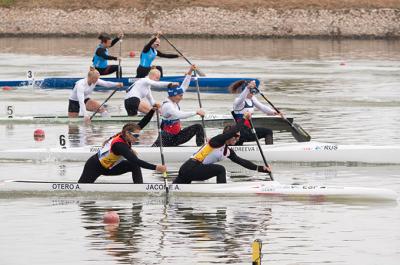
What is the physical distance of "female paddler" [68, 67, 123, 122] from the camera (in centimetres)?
3447

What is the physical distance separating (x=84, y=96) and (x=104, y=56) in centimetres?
Answer: 732

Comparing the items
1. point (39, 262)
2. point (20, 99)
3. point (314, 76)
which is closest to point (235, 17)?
A: point (314, 76)

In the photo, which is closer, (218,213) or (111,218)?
(111,218)

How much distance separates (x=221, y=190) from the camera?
2386 centimetres

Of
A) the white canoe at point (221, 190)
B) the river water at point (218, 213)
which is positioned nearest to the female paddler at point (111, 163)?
the white canoe at point (221, 190)

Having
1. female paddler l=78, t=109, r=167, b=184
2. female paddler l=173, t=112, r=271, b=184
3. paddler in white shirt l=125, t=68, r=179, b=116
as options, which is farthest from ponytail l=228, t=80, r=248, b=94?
paddler in white shirt l=125, t=68, r=179, b=116

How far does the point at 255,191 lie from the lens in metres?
23.8

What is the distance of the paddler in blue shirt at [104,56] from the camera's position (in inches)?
1649

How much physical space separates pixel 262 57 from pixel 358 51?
7222mm

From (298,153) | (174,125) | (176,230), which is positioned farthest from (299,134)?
(176,230)

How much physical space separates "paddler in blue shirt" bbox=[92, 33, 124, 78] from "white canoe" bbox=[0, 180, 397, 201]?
1791 centimetres

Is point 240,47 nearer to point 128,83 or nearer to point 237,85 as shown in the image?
point 128,83

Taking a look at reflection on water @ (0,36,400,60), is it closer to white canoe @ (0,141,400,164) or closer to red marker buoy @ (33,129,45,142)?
red marker buoy @ (33,129,45,142)

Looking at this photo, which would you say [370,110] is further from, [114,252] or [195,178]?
[114,252]
